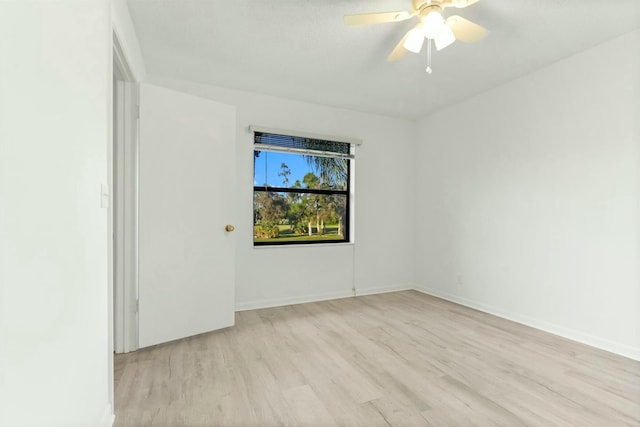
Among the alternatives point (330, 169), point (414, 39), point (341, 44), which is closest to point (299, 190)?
point (330, 169)

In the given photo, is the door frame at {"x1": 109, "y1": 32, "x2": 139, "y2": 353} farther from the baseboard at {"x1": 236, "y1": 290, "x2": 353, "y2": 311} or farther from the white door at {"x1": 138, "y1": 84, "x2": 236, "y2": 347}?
the baseboard at {"x1": 236, "y1": 290, "x2": 353, "y2": 311}

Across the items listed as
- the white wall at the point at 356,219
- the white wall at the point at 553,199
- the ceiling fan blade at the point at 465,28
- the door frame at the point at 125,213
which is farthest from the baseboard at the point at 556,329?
the door frame at the point at 125,213

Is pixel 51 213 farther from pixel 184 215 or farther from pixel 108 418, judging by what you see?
pixel 184 215

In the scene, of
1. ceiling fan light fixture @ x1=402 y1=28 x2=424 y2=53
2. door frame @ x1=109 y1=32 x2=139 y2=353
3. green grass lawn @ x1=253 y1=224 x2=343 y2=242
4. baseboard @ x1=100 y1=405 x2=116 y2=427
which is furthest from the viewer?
green grass lawn @ x1=253 y1=224 x2=343 y2=242

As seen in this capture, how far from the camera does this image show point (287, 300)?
362cm

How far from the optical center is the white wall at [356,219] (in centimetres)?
340

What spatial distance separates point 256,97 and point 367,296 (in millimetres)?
2788

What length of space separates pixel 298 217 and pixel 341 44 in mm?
1973

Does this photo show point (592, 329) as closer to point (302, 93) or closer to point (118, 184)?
point (302, 93)

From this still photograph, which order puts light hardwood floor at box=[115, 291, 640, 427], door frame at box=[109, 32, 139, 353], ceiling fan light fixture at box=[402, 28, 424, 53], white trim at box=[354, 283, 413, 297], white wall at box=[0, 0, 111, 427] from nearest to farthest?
1. white wall at box=[0, 0, 111, 427]
2. light hardwood floor at box=[115, 291, 640, 427]
3. ceiling fan light fixture at box=[402, 28, 424, 53]
4. door frame at box=[109, 32, 139, 353]
5. white trim at box=[354, 283, 413, 297]

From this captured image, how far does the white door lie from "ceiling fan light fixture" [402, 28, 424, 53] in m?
1.61

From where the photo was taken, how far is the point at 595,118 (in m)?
2.54

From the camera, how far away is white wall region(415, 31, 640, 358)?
2375 mm

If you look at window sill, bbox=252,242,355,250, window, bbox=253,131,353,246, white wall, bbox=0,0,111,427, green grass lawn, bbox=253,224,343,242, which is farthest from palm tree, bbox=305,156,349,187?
white wall, bbox=0,0,111,427
